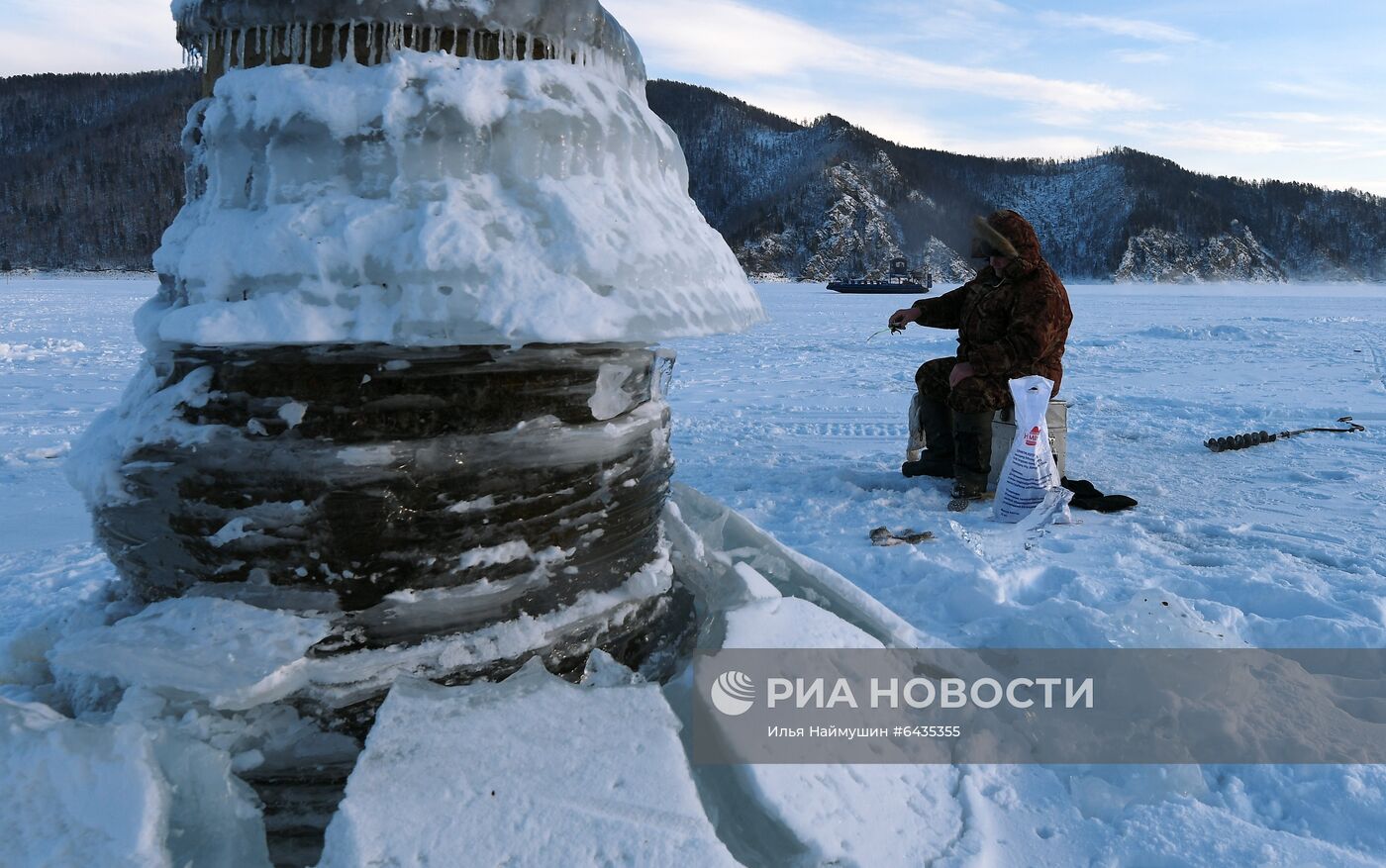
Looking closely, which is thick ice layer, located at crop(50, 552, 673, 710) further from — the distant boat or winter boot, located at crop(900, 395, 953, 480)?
the distant boat

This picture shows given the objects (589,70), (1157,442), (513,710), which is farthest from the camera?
(1157,442)

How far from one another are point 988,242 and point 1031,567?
174 centimetres

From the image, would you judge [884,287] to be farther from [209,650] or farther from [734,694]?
[209,650]

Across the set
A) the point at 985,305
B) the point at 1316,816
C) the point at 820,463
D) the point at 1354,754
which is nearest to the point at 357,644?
the point at 1316,816

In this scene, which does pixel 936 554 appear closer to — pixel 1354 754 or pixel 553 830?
pixel 1354 754

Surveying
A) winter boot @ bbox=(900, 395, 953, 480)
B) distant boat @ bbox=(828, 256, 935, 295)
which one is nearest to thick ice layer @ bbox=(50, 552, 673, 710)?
winter boot @ bbox=(900, 395, 953, 480)

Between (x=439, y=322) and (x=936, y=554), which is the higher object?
(x=439, y=322)

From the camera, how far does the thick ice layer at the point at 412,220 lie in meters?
1.25

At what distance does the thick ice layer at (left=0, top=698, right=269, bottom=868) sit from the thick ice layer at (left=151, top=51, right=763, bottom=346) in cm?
56

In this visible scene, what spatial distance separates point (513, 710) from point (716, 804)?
1.20 feet

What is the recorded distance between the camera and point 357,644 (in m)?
1.35

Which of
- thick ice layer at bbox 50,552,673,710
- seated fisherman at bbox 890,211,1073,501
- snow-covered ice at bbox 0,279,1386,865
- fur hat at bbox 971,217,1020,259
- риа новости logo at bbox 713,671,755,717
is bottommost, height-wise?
snow-covered ice at bbox 0,279,1386,865

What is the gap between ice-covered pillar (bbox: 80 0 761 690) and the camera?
4.14 ft

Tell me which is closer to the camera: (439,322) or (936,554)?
(439,322)
